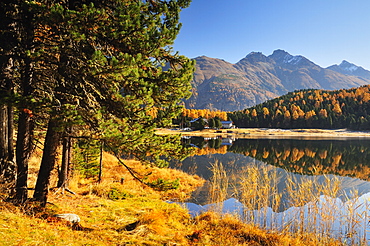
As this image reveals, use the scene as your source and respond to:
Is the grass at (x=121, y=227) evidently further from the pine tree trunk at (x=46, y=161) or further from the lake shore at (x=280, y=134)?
the lake shore at (x=280, y=134)

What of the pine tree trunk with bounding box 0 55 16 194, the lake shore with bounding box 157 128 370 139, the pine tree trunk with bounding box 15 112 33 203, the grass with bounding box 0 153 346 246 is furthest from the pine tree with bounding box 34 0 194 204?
the lake shore with bounding box 157 128 370 139

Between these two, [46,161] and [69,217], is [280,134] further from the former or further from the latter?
[46,161]

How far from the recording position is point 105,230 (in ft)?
19.4

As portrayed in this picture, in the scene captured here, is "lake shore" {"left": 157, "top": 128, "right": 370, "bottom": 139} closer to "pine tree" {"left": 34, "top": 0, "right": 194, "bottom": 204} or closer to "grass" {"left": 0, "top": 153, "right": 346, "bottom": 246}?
"grass" {"left": 0, "top": 153, "right": 346, "bottom": 246}

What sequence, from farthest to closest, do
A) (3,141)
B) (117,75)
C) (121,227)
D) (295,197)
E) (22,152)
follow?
(295,197), (121,227), (22,152), (3,141), (117,75)

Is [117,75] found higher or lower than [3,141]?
higher

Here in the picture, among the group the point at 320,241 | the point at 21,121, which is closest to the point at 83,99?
the point at 21,121

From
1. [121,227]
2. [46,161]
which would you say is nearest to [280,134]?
[121,227]

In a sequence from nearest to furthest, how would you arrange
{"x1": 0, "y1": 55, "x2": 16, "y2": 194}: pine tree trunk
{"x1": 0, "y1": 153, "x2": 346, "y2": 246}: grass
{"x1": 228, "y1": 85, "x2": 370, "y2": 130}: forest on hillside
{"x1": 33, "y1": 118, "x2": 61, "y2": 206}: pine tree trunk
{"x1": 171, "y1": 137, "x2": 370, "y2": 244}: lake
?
{"x1": 0, "y1": 153, "x2": 346, "y2": 246}: grass, {"x1": 0, "y1": 55, "x2": 16, "y2": 194}: pine tree trunk, {"x1": 33, "y1": 118, "x2": 61, "y2": 206}: pine tree trunk, {"x1": 171, "y1": 137, "x2": 370, "y2": 244}: lake, {"x1": 228, "y1": 85, "x2": 370, "y2": 130}: forest on hillside

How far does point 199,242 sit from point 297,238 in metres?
3.37

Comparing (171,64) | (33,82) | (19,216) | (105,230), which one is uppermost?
(171,64)

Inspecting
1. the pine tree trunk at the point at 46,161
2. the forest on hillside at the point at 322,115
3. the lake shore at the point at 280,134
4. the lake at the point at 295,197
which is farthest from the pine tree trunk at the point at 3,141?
the forest on hillside at the point at 322,115

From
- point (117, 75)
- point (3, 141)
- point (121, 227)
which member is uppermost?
point (117, 75)

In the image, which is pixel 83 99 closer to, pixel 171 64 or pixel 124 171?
pixel 171 64
